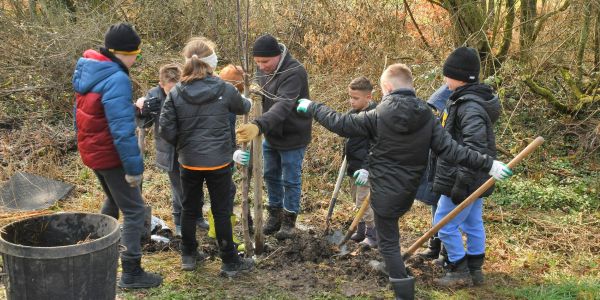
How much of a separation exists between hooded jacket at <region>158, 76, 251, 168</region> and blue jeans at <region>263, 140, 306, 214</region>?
116 centimetres

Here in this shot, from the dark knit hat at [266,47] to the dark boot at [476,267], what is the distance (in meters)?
2.36

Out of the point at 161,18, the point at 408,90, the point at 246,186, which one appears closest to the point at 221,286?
the point at 246,186

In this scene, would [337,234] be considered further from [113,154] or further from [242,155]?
[113,154]

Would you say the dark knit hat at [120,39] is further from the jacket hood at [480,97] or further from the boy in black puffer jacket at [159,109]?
the jacket hood at [480,97]

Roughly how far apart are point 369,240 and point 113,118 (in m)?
2.64

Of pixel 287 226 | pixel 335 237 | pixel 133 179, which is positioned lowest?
pixel 335 237

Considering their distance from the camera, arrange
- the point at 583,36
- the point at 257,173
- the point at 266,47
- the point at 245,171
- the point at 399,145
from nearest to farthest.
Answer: the point at 399,145, the point at 245,171, the point at 257,173, the point at 266,47, the point at 583,36

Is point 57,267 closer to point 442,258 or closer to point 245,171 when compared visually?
point 245,171

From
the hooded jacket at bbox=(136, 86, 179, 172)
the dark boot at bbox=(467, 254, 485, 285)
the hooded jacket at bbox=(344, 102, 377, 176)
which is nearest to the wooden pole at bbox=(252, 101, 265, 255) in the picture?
the hooded jacket at bbox=(136, 86, 179, 172)

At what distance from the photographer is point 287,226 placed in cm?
526

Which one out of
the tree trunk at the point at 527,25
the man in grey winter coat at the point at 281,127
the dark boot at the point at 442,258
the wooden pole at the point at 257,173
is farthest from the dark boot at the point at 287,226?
the tree trunk at the point at 527,25

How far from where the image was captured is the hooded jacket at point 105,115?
3523mm

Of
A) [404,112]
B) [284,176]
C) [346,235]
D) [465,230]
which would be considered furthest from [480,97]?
[284,176]

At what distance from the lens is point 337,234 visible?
5.39 meters
